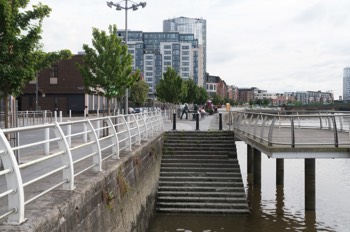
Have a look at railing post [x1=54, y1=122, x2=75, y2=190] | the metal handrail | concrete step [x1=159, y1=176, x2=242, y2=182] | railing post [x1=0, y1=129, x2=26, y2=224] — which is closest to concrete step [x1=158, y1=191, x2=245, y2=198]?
concrete step [x1=159, y1=176, x2=242, y2=182]

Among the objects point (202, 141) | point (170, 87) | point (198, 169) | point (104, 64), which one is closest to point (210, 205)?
point (198, 169)

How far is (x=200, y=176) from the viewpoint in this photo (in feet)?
55.5

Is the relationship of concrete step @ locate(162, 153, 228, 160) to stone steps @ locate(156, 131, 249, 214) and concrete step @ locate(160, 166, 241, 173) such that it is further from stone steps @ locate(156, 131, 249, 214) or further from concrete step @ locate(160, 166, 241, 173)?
concrete step @ locate(160, 166, 241, 173)

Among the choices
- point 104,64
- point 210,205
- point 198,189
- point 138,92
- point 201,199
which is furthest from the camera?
point 138,92

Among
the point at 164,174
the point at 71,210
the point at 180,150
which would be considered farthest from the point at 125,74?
the point at 71,210

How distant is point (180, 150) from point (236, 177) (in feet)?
Result: 10.9

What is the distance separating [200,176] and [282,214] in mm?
3324

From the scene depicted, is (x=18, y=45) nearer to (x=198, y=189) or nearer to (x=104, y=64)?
(x=198, y=189)

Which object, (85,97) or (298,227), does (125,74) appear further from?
(85,97)

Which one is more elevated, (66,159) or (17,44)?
(17,44)

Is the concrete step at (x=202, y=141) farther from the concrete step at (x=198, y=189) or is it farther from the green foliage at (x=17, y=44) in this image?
the green foliage at (x=17, y=44)

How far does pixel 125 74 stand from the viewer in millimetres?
24422

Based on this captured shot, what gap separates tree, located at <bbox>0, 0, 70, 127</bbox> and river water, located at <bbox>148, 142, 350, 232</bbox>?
6.07 metres

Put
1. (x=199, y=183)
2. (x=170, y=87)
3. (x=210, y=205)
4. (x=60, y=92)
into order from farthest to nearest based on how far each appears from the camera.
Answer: (x=60, y=92)
(x=170, y=87)
(x=199, y=183)
(x=210, y=205)
